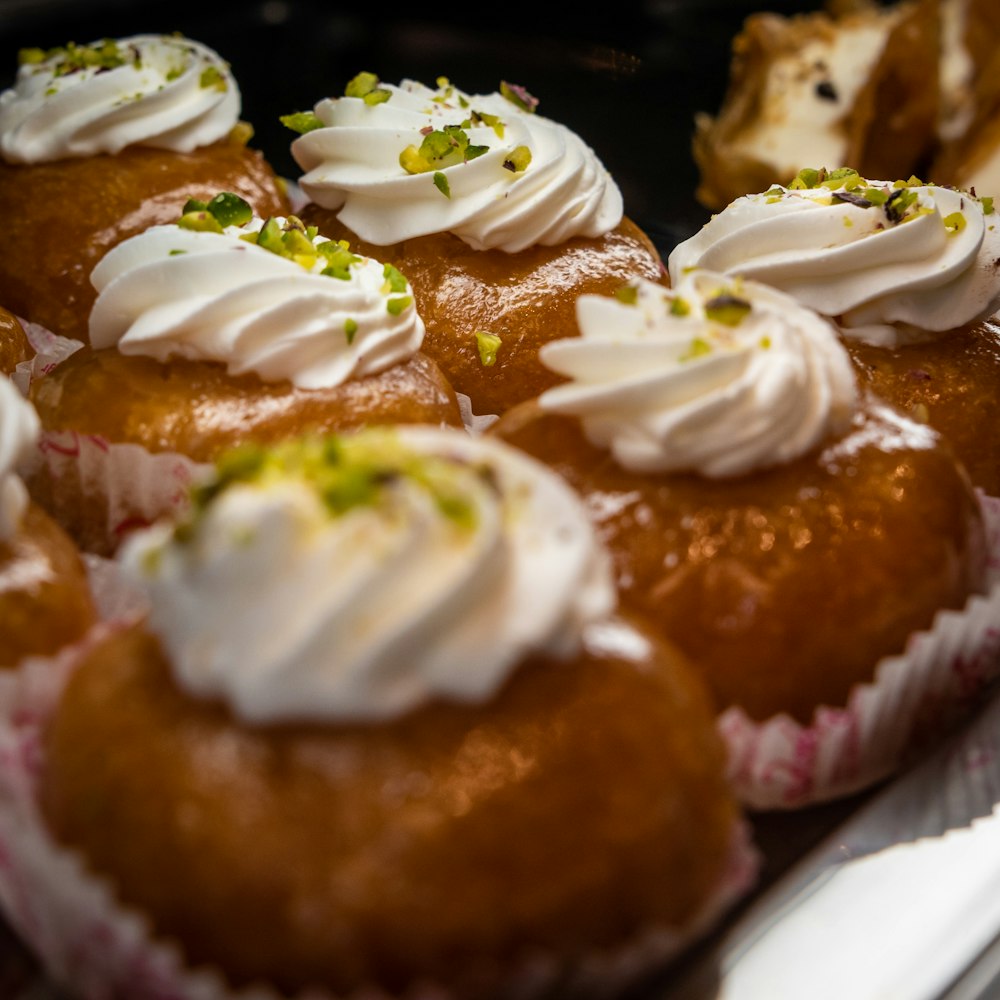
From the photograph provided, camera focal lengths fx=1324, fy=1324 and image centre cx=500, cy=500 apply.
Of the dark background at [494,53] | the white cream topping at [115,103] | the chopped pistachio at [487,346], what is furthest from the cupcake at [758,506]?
the dark background at [494,53]

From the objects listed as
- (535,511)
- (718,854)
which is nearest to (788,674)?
(718,854)

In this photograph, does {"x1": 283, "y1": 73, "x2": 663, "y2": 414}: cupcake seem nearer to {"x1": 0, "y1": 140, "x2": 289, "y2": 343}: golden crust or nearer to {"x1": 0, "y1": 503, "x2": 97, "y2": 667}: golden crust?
{"x1": 0, "y1": 140, "x2": 289, "y2": 343}: golden crust

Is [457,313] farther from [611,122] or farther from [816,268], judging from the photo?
[611,122]

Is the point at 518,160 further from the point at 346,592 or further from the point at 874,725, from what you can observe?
the point at 346,592

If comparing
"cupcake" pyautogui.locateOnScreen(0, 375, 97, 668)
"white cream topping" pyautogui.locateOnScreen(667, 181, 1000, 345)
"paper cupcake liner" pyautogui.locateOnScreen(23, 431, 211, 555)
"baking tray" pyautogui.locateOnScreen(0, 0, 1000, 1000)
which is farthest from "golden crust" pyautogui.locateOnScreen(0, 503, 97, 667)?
"baking tray" pyautogui.locateOnScreen(0, 0, 1000, 1000)

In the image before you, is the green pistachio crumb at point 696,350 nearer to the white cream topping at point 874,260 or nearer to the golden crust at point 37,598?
the white cream topping at point 874,260

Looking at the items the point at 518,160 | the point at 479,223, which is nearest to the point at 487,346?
the point at 479,223

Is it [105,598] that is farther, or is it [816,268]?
[816,268]
